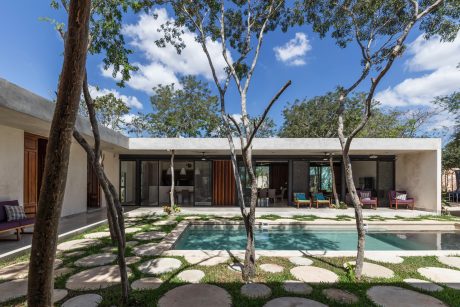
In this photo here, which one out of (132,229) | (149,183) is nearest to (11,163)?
(132,229)

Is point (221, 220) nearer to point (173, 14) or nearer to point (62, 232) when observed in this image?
point (62, 232)

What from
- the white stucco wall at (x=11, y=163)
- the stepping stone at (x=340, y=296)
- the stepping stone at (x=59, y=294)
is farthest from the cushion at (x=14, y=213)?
the stepping stone at (x=340, y=296)

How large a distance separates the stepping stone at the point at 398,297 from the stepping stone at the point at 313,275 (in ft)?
1.87

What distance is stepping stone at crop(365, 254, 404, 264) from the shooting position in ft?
15.2

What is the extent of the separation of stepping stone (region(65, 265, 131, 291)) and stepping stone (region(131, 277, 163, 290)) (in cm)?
28

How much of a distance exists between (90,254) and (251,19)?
6.10m

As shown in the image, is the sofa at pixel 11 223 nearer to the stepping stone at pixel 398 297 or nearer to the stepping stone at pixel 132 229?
the stepping stone at pixel 132 229

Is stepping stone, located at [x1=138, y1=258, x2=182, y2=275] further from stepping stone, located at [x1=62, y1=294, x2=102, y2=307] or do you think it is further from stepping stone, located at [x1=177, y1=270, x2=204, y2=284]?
stepping stone, located at [x1=62, y1=294, x2=102, y2=307]

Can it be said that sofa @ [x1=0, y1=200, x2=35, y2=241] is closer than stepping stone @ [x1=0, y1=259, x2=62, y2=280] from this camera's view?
No

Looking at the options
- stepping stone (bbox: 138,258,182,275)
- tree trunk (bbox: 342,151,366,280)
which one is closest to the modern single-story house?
stepping stone (bbox: 138,258,182,275)

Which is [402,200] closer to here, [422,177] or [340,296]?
[422,177]

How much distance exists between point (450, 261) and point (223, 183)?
961 centimetres

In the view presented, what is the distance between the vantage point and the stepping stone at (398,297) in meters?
3.00

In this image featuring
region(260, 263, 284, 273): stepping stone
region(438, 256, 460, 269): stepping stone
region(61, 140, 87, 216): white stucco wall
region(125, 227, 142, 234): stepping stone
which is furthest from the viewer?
region(61, 140, 87, 216): white stucco wall
